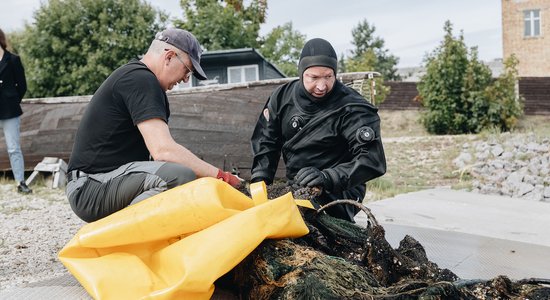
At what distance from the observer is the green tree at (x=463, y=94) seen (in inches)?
704

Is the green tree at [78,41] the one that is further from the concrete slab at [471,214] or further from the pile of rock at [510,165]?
the concrete slab at [471,214]

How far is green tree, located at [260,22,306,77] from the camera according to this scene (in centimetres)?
2947

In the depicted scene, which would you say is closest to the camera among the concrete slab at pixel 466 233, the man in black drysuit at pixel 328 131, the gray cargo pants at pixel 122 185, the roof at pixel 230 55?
the gray cargo pants at pixel 122 185

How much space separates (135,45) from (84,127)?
67.4 feet

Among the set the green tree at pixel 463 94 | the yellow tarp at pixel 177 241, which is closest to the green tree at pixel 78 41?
the green tree at pixel 463 94

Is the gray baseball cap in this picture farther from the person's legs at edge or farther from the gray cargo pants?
the person's legs at edge

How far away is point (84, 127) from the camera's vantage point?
313 centimetres

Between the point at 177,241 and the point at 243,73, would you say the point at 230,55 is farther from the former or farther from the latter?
the point at 177,241

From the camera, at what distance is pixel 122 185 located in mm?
2947

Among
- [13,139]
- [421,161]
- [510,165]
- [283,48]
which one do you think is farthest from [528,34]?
[13,139]

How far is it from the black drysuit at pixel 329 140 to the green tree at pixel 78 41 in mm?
19808

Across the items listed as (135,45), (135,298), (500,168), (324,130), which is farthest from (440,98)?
(135,298)

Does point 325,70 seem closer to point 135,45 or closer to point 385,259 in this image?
point 385,259

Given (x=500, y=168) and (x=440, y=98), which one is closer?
(x=500, y=168)
